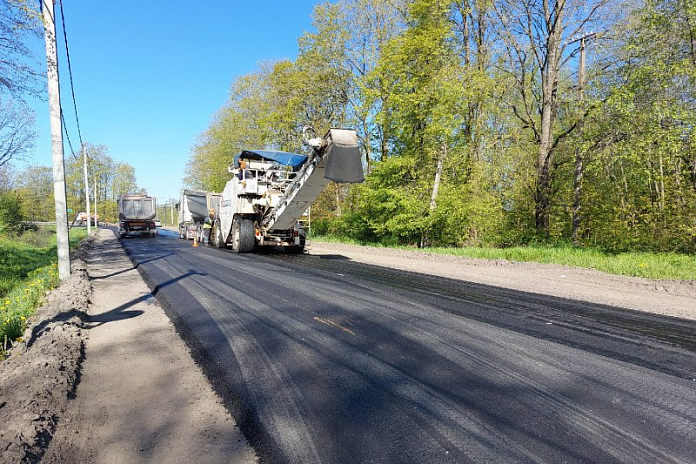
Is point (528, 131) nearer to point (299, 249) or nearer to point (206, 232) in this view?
point (299, 249)

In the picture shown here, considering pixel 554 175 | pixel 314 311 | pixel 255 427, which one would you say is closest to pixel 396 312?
pixel 314 311

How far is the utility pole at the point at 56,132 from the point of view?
8539mm

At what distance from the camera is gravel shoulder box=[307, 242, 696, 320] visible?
672 cm

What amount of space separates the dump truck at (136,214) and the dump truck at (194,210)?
8.70 ft

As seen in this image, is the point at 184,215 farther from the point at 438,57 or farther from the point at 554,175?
the point at 554,175

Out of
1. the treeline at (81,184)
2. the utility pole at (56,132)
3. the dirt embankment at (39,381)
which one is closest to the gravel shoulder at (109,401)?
the dirt embankment at (39,381)

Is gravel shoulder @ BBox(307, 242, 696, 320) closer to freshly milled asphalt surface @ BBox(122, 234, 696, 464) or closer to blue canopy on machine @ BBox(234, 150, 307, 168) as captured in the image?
freshly milled asphalt surface @ BBox(122, 234, 696, 464)

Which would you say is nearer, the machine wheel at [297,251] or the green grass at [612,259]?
the green grass at [612,259]

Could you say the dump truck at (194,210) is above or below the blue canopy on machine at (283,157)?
below

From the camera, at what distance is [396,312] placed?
5828mm

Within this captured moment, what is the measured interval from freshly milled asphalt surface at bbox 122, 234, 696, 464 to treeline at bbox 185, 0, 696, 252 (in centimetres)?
780

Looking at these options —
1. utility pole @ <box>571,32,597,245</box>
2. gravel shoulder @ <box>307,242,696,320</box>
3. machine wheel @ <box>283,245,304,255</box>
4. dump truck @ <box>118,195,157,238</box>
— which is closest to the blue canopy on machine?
machine wheel @ <box>283,245,304,255</box>

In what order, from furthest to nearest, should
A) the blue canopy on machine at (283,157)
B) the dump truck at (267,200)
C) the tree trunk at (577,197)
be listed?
the tree trunk at (577,197) → the blue canopy on machine at (283,157) → the dump truck at (267,200)

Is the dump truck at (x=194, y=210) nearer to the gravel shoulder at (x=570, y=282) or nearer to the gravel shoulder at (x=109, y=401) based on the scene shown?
the gravel shoulder at (x=570, y=282)
